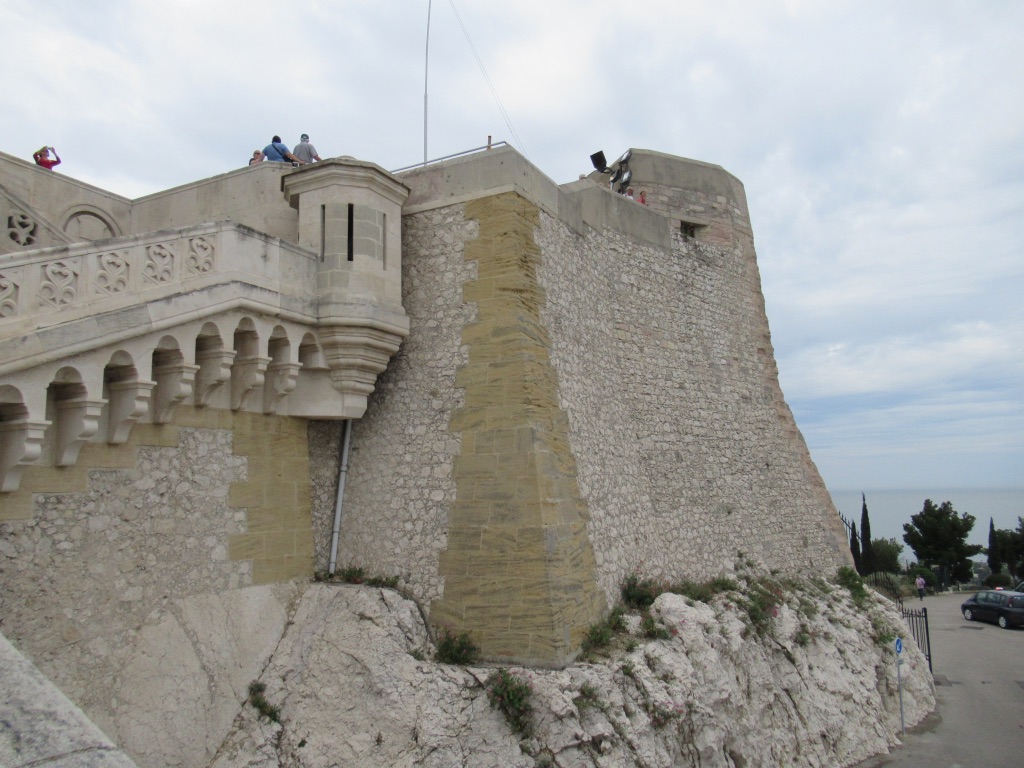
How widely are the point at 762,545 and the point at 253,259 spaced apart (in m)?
9.77

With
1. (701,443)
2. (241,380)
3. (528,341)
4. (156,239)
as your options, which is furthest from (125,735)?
(701,443)

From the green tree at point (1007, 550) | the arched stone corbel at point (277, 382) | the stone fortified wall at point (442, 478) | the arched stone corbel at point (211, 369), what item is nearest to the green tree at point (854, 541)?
the green tree at point (1007, 550)

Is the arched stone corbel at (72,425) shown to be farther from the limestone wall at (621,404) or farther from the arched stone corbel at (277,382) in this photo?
the limestone wall at (621,404)

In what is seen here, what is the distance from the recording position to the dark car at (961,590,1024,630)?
23.0 metres

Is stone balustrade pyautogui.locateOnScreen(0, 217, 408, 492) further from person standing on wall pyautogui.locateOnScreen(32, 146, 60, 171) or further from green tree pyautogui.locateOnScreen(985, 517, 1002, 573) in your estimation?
green tree pyautogui.locateOnScreen(985, 517, 1002, 573)

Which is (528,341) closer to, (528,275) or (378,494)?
(528,275)

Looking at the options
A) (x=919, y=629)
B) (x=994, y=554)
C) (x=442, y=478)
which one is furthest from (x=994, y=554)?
(x=442, y=478)

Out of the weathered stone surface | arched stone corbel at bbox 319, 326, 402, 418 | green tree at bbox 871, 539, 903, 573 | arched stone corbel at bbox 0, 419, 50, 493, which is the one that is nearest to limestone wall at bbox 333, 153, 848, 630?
arched stone corbel at bbox 319, 326, 402, 418

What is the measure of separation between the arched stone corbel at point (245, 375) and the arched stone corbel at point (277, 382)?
8.4 inches

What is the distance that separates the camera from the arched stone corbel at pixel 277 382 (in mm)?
7910

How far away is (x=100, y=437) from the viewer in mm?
6453

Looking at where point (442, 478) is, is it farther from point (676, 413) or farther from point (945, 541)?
point (945, 541)

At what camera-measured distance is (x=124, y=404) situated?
6.43m

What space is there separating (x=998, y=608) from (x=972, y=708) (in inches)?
444
